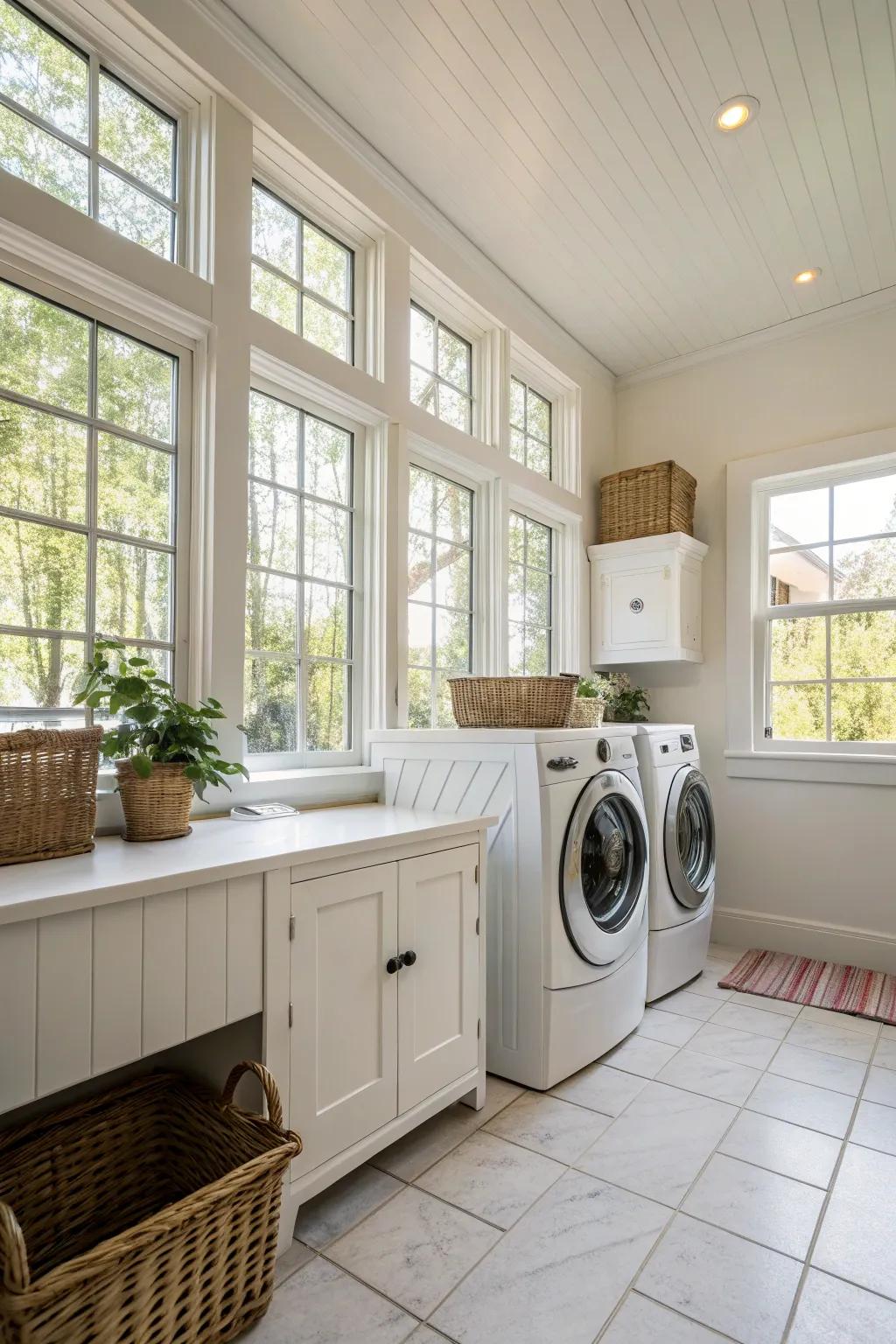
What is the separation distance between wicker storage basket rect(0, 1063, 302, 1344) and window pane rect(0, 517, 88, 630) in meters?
1.02

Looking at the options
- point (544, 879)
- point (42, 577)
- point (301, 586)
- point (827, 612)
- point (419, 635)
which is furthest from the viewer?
point (827, 612)

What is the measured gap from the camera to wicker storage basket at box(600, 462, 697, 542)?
348 cm

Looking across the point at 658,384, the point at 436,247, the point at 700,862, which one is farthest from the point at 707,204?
the point at 700,862

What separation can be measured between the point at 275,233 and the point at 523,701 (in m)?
1.64

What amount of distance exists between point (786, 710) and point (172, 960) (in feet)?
9.93

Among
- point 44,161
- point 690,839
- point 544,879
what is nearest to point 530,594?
point 690,839

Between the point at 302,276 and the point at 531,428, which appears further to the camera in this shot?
the point at 531,428

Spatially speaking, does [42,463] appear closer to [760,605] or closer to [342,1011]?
[342,1011]

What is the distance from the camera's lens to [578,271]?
3.07 metres

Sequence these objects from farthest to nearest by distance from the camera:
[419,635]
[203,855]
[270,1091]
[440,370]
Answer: [440,370]
[419,635]
[203,855]
[270,1091]

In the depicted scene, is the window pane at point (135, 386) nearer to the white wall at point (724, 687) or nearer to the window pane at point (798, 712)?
the white wall at point (724, 687)

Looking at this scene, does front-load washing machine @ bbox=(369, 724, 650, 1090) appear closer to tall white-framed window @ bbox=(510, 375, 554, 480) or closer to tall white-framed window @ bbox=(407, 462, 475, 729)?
tall white-framed window @ bbox=(407, 462, 475, 729)

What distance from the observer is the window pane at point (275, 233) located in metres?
2.24

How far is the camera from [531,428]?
356cm
